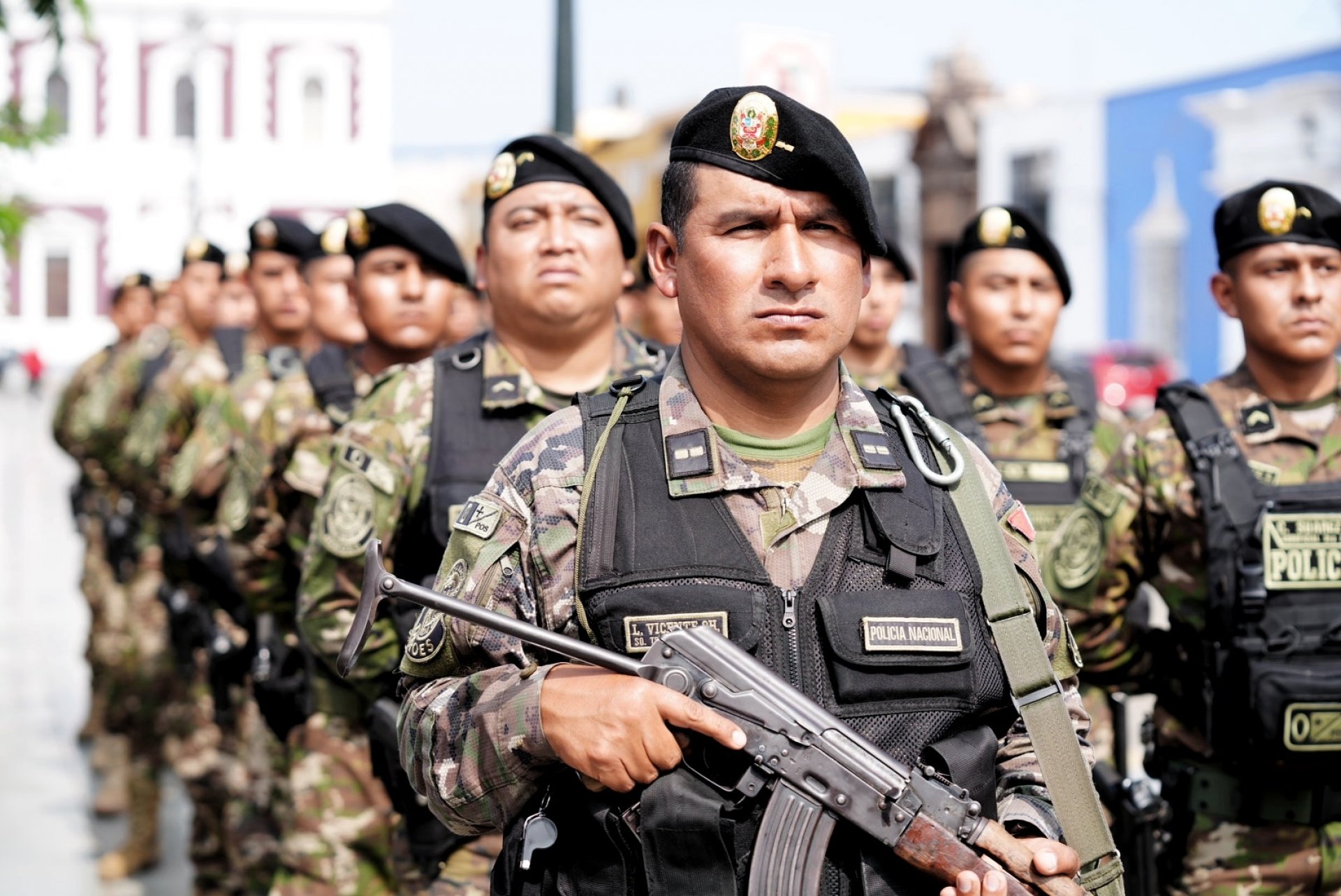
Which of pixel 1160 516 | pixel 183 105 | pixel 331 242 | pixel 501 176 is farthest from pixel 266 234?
pixel 183 105

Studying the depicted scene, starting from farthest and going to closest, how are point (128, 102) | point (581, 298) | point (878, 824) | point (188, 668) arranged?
point (128, 102) → point (188, 668) → point (581, 298) → point (878, 824)

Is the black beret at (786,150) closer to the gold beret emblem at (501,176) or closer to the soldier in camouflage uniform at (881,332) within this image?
the gold beret emblem at (501,176)

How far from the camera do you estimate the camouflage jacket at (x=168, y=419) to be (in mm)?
8195

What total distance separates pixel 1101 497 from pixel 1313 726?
0.76 m

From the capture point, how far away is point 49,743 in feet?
31.4

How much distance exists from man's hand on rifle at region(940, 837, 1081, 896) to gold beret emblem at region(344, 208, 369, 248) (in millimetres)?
3395

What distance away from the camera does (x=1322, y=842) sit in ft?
12.7

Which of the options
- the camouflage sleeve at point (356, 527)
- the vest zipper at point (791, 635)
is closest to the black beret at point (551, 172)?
the camouflage sleeve at point (356, 527)

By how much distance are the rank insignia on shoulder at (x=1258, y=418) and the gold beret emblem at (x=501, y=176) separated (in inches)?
73.9

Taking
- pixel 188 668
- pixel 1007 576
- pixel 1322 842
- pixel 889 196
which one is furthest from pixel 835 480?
pixel 889 196

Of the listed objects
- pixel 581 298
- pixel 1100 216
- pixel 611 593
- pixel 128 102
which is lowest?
pixel 611 593

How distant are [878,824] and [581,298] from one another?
2.12m

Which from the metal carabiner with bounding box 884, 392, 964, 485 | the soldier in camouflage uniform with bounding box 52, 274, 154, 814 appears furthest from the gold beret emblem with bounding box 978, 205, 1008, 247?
the soldier in camouflage uniform with bounding box 52, 274, 154, 814

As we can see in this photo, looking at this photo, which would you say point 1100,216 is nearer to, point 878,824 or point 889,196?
point 889,196
